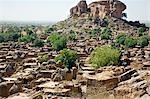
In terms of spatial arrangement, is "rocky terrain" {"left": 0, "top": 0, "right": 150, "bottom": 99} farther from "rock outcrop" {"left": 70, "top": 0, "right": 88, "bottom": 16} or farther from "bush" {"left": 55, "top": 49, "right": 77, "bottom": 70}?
"rock outcrop" {"left": 70, "top": 0, "right": 88, "bottom": 16}

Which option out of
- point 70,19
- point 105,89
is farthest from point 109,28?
point 105,89

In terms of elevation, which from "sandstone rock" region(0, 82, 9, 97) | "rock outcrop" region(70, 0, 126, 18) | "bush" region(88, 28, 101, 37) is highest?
"rock outcrop" region(70, 0, 126, 18)

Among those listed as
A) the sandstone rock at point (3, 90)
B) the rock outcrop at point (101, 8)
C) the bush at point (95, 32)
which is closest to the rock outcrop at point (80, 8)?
the rock outcrop at point (101, 8)

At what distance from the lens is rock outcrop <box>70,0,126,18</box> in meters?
158

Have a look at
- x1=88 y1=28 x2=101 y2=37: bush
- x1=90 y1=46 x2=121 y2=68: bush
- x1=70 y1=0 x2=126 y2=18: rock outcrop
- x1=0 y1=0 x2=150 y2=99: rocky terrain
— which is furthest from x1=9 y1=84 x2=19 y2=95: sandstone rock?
x1=70 y1=0 x2=126 y2=18: rock outcrop

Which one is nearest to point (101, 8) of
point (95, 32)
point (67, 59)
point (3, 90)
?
point (95, 32)

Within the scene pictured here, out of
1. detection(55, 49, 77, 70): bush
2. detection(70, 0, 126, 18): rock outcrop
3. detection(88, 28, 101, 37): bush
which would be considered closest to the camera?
detection(55, 49, 77, 70): bush

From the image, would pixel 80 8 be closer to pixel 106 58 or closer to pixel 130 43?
pixel 130 43

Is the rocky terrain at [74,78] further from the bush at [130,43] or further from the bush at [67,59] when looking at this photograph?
the bush at [67,59]

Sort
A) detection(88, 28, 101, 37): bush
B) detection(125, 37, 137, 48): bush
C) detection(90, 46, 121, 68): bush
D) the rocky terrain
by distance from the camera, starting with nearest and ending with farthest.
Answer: the rocky terrain, detection(90, 46, 121, 68): bush, detection(125, 37, 137, 48): bush, detection(88, 28, 101, 37): bush

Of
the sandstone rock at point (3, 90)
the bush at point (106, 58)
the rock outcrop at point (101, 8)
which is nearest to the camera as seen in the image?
the sandstone rock at point (3, 90)

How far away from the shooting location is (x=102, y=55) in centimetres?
5272

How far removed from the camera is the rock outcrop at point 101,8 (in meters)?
158

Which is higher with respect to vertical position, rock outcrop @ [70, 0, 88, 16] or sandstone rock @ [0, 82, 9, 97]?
rock outcrop @ [70, 0, 88, 16]
